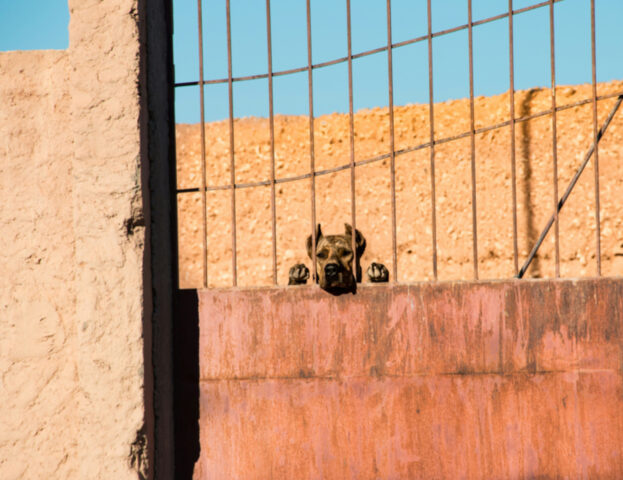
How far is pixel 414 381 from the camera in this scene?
11.6 feet

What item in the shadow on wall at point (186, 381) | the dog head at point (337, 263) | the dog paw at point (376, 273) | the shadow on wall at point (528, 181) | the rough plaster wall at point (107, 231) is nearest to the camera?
the rough plaster wall at point (107, 231)

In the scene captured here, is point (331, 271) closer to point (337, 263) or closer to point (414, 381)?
point (337, 263)

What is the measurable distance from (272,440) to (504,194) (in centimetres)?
1964

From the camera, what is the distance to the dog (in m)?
3.56

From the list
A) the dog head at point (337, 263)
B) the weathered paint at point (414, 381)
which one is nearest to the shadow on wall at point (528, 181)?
the dog head at point (337, 263)

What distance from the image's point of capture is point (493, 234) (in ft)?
69.4

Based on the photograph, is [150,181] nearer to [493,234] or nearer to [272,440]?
[272,440]

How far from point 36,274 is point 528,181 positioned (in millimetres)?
20668

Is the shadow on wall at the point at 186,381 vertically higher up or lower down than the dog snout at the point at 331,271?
lower down

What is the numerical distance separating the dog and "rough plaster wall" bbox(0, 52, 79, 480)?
1206mm

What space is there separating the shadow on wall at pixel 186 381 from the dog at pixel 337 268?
2.20ft

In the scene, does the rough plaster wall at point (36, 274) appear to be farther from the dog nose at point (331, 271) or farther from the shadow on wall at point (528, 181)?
the shadow on wall at point (528, 181)

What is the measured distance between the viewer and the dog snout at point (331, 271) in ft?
11.4

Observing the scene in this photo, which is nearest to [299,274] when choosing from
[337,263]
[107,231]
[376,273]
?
[376,273]
